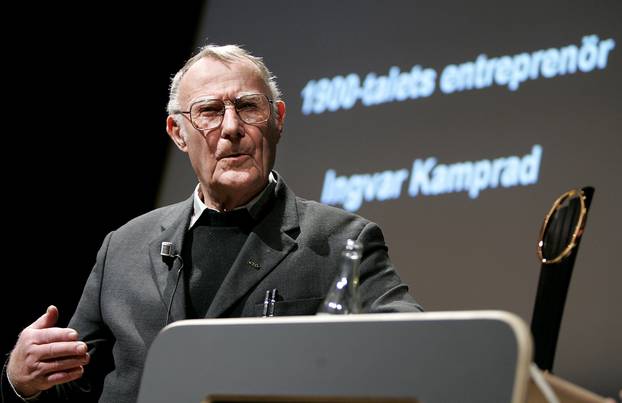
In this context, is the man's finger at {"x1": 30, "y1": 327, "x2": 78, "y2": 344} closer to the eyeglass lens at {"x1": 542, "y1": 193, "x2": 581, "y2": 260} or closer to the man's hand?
the man's hand

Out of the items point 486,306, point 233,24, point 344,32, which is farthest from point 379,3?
point 486,306

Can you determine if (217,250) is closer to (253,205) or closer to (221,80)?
(253,205)

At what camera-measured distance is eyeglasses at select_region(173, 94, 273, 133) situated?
2.50 meters

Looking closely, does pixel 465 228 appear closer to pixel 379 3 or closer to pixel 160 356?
pixel 379 3

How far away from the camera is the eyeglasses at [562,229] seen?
2155 millimetres

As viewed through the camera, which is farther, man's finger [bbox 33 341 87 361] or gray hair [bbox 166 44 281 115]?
gray hair [bbox 166 44 281 115]

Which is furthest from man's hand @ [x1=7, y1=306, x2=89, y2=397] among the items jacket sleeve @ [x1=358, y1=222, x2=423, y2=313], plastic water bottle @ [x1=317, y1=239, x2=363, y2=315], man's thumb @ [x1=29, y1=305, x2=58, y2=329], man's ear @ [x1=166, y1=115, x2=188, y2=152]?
man's ear @ [x1=166, y1=115, x2=188, y2=152]

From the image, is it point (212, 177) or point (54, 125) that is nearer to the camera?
point (212, 177)

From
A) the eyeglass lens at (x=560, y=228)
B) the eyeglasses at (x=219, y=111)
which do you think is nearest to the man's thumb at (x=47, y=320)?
the eyeglasses at (x=219, y=111)

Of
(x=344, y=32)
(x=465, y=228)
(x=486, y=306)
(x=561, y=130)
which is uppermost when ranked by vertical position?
(x=344, y=32)

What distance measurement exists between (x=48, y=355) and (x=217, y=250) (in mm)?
674

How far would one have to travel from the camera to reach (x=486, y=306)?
371 cm

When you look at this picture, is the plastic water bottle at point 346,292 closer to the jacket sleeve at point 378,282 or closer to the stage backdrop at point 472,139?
the jacket sleeve at point 378,282

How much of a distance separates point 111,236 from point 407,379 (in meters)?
1.61
